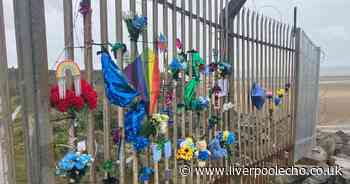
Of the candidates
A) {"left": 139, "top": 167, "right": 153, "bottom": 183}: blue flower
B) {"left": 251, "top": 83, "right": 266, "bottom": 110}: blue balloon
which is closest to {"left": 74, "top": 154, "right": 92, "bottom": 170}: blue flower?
{"left": 139, "top": 167, "right": 153, "bottom": 183}: blue flower

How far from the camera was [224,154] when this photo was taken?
2.77 metres

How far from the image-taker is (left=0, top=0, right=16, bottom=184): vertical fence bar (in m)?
1.21

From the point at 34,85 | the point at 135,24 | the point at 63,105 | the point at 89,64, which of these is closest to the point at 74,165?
the point at 63,105

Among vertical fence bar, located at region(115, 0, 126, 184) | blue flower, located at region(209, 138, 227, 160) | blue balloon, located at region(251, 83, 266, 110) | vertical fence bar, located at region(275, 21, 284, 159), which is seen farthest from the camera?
vertical fence bar, located at region(275, 21, 284, 159)

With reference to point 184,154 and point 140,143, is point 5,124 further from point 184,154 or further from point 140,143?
point 184,154

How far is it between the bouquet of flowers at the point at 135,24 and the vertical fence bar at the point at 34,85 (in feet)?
1.55

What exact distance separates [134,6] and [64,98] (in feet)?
2.35

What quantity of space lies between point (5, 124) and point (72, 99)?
259mm

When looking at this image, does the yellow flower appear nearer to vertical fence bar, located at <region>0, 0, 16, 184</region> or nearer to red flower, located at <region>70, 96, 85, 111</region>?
red flower, located at <region>70, 96, 85, 111</region>

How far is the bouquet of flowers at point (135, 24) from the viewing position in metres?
1.65

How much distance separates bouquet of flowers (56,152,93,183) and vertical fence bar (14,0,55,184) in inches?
2.2

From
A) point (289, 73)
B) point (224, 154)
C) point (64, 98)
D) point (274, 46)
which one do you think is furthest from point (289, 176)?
point (64, 98)

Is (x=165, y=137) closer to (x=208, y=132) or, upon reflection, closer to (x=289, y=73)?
(x=208, y=132)

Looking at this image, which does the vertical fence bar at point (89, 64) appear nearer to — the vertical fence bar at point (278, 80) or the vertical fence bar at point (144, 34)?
the vertical fence bar at point (144, 34)
